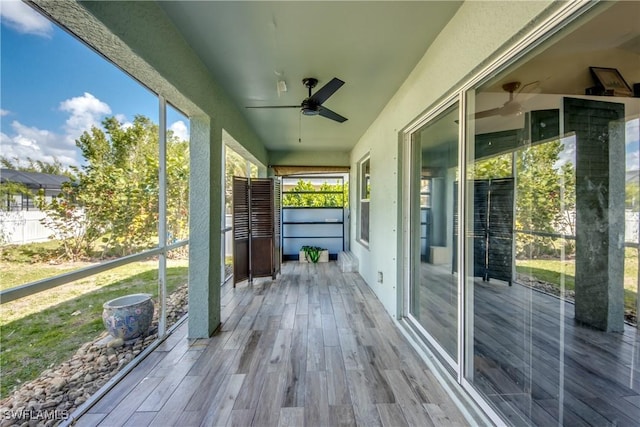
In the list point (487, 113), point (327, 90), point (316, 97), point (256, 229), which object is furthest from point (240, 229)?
point (487, 113)

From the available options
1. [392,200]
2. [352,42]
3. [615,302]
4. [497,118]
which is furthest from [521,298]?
[352,42]

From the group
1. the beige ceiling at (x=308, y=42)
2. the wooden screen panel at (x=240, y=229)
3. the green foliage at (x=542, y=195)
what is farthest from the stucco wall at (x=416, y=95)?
the wooden screen panel at (x=240, y=229)

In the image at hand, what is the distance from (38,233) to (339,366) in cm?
222

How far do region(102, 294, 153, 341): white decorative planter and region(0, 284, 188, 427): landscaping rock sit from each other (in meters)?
0.09

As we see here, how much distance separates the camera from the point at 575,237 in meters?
1.50

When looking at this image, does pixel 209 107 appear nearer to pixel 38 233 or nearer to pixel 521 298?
pixel 38 233

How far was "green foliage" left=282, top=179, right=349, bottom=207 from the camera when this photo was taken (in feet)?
22.4

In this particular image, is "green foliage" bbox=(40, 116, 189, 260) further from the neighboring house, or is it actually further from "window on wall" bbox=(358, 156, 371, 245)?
"window on wall" bbox=(358, 156, 371, 245)

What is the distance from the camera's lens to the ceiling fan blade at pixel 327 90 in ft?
7.86

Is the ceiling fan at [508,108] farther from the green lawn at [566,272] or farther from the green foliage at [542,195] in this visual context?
the green lawn at [566,272]

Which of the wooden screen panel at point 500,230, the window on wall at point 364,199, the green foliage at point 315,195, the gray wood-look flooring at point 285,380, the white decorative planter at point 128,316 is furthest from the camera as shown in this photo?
the green foliage at point 315,195

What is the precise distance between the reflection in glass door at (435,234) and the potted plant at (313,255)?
363 centimetres

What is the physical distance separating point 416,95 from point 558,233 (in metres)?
1.63

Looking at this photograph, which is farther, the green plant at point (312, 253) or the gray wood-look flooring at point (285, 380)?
the green plant at point (312, 253)
